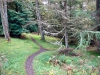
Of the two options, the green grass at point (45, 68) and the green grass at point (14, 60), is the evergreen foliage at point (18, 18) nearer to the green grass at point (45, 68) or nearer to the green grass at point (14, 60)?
the green grass at point (14, 60)

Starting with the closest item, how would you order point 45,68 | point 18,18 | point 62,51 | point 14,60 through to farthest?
point 45,68
point 14,60
point 62,51
point 18,18

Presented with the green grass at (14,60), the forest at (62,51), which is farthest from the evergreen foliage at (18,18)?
the green grass at (14,60)

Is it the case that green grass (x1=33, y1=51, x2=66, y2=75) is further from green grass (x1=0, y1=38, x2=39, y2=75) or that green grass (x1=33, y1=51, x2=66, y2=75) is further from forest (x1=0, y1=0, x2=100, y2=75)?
green grass (x1=0, y1=38, x2=39, y2=75)

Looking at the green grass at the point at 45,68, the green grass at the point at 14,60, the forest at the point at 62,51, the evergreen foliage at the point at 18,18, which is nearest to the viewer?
the green grass at the point at 45,68

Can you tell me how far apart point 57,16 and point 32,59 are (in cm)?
649

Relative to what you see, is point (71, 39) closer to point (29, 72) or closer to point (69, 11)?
point (69, 11)

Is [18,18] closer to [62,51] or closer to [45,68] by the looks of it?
[62,51]

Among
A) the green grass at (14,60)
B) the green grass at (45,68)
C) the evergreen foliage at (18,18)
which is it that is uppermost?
the evergreen foliage at (18,18)

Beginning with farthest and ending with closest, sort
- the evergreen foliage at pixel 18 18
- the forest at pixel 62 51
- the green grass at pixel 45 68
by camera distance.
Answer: the evergreen foliage at pixel 18 18
the forest at pixel 62 51
the green grass at pixel 45 68

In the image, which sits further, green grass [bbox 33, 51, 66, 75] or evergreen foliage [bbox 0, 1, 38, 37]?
evergreen foliage [bbox 0, 1, 38, 37]

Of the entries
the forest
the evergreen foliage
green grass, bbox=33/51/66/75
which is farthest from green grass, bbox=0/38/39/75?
the evergreen foliage

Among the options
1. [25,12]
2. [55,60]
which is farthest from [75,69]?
[25,12]

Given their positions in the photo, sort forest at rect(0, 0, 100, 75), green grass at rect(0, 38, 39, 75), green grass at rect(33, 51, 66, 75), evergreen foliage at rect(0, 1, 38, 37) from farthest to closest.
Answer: evergreen foliage at rect(0, 1, 38, 37) < forest at rect(0, 0, 100, 75) < green grass at rect(0, 38, 39, 75) < green grass at rect(33, 51, 66, 75)

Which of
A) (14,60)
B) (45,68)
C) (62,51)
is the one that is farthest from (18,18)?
(45,68)
